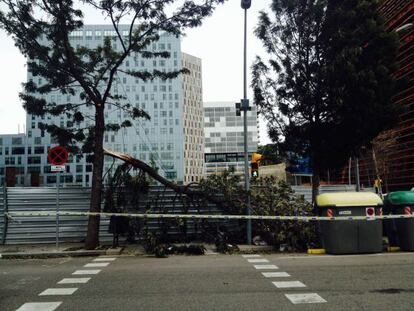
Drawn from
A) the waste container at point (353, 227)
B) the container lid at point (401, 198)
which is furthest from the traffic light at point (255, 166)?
the container lid at point (401, 198)

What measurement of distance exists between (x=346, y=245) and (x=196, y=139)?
143050mm

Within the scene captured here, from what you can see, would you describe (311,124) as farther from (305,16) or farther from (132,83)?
(132,83)

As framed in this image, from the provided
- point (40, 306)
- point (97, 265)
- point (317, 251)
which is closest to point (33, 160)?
point (97, 265)

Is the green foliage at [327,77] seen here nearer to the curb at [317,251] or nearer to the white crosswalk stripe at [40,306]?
the curb at [317,251]

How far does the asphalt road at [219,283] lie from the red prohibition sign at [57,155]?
305cm

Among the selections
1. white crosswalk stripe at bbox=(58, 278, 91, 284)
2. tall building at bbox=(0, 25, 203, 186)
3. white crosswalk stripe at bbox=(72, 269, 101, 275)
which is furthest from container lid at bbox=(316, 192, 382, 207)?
tall building at bbox=(0, 25, 203, 186)

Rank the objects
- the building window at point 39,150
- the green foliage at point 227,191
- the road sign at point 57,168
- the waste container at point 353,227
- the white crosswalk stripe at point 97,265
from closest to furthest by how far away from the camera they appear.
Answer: the white crosswalk stripe at point 97,265, the waste container at point 353,227, the road sign at point 57,168, the green foliage at point 227,191, the building window at point 39,150

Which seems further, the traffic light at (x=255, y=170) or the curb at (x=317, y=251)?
the traffic light at (x=255, y=170)

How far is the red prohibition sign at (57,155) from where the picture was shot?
1227 cm

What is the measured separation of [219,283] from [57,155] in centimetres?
717

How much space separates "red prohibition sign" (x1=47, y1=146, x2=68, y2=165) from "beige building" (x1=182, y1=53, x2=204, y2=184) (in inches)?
5175

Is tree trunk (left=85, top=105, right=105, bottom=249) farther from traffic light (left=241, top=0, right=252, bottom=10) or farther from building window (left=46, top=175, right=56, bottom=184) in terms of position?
building window (left=46, top=175, right=56, bottom=184)

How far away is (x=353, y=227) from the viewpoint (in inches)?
431

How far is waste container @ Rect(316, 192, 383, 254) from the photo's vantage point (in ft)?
36.0
